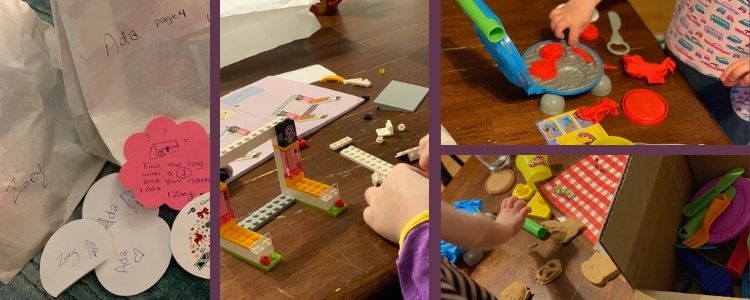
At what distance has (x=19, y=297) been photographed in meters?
0.91

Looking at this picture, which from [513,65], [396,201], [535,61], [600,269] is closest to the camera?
[600,269]

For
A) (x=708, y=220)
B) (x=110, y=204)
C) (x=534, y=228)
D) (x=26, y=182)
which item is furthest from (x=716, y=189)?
(x=26, y=182)

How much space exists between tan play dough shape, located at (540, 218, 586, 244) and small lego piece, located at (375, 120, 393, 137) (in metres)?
0.21

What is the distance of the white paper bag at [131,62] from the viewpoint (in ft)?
2.70

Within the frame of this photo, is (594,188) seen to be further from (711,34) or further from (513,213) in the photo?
(711,34)

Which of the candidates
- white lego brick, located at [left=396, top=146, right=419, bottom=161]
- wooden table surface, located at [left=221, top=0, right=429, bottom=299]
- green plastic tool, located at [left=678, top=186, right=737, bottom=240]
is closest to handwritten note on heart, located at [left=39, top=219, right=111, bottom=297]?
wooden table surface, located at [left=221, top=0, right=429, bottom=299]

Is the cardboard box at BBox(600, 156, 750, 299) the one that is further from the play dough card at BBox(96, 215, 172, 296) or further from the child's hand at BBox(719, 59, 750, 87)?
the play dough card at BBox(96, 215, 172, 296)

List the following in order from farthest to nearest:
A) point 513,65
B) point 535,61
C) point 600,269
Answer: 1. point 535,61
2. point 513,65
3. point 600,269

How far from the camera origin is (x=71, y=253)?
89 cm

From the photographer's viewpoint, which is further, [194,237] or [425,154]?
[194,237]

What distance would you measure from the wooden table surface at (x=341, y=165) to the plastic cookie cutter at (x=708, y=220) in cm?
23

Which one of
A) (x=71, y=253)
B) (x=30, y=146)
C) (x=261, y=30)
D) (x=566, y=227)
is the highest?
(x=261, y=30)

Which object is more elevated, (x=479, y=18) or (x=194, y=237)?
(x=479, y=18)

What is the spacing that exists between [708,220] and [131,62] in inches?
26.4
